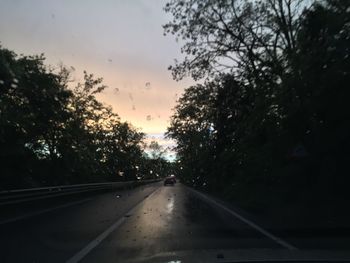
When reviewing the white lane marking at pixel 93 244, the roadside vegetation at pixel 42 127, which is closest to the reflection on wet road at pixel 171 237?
the white lane marking at pixel 93 244

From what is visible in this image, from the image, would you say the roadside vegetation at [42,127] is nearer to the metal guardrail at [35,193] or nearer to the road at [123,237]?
the metal guardrail at [35,193]

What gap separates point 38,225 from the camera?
1633cm

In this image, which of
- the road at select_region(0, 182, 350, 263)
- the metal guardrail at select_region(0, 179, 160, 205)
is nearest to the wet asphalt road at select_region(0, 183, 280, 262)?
the road at select_region(0, 182, 350, 263)

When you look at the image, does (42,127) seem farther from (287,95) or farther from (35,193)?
(287,95)

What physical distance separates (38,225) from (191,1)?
703 inches

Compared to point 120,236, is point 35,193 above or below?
above

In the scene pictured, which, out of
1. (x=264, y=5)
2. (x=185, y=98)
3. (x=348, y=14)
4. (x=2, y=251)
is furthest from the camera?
(x=185, y=98)

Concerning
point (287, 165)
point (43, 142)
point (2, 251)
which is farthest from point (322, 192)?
point (43, 142)

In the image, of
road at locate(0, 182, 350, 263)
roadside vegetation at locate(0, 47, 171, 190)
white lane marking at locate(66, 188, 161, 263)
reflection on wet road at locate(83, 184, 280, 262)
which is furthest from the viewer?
roadside vegetation at locate(0, 47, 171, 190)

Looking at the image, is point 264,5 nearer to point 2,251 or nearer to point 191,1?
point 191,1

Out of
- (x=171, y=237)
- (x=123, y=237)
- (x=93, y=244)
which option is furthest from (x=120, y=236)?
(x=93, y=244)

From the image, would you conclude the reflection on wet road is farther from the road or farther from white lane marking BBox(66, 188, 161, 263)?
white lane marking BBox(66, 188, 161, 263)

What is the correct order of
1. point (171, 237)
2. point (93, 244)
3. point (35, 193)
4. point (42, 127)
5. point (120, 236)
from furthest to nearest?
point (42, 127) → point (35, 193) → point (120, 236) → point (171, 237) → point (93, 244)

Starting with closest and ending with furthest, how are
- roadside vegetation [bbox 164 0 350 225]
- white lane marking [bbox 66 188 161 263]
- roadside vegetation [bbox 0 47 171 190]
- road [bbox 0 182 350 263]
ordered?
white lane marking [bbox 66 188 161 263] < road [bbox 0 182 350 263] < roadside vegetation [bbox 164 0 350 225] < roadside vegetation [bbox 0 47 171 190]
